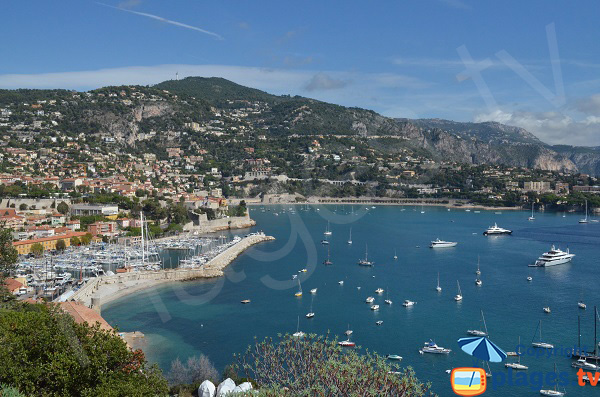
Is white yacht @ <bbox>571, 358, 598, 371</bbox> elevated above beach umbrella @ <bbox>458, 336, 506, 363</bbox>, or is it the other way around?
beach umbrella @ <bbox>458, 336, 506, 363</bbox>

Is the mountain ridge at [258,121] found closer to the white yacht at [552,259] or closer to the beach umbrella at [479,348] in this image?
the white yacht at [552,259]

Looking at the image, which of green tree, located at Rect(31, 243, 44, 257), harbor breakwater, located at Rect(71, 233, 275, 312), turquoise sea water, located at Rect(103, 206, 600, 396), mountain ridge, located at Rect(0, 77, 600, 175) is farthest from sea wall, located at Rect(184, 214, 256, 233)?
mountain ridge, located at Rect(0, 77, 600, 175)

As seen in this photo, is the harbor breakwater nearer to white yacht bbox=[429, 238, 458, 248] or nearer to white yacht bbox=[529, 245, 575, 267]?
white yacht bbox=[429, 238, 458, 248]

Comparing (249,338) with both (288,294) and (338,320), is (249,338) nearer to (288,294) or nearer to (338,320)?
(338,320)

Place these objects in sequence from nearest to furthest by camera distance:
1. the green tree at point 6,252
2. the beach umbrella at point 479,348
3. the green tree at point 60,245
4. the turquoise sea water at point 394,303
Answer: the beach umbrella at point 479,348, the green tree at point 6,252, the turquoise sea water at point 394,303, the green tree at point 60,245

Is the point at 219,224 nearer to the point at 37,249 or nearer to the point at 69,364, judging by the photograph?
the point at 37,249

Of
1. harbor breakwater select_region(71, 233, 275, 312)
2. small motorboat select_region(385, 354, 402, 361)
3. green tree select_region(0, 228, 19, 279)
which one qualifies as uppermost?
green tree select_region(0, 228, 19, 279)

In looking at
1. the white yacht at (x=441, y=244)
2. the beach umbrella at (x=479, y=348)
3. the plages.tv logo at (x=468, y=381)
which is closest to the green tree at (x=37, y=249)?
the white yacht at (x=441, y=244)
